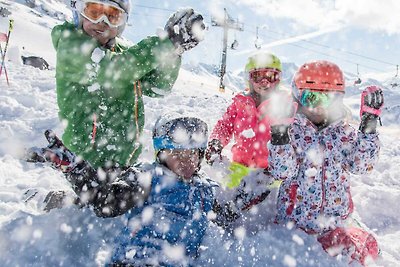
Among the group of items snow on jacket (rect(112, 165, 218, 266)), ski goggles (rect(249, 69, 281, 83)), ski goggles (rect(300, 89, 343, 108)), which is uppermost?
Answer: ski goggles (rect(300, 89, 343, 108))

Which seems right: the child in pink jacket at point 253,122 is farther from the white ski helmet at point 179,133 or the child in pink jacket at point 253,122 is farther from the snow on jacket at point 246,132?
the white ski helmet at point 179,133

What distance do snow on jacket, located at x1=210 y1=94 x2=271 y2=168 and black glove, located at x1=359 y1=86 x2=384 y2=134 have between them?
56.4 inches

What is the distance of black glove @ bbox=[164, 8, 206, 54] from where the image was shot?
305cm

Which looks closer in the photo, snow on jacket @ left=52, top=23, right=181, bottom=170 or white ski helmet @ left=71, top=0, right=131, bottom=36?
snow on jacket @ left=52, top=23, right=181, bottom=170

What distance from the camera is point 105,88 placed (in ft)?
11.9

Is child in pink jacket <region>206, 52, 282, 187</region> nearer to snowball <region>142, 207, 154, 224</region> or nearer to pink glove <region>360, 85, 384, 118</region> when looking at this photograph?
pink glove <region>360, 85, 384, 118</region>

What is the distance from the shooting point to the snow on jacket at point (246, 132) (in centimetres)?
482

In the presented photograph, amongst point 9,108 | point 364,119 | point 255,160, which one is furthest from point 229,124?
point 9,108

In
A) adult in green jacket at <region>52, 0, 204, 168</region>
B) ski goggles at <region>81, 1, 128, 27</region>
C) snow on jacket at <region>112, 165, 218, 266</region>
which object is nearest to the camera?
snow on jacket at <region>112, 165, 218, 266</region>

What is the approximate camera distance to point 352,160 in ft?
11.8

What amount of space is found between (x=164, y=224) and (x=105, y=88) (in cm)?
136

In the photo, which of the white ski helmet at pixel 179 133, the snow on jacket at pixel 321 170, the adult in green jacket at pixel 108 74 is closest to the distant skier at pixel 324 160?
the snow on jacket at pixel 321 170

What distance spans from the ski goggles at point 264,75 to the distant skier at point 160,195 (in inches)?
73.2

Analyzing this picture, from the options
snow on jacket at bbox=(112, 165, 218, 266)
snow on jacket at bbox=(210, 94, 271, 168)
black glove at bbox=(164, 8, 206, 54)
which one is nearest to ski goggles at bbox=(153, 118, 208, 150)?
snow on jacket at bbox=(112, 165, 218, 266)
